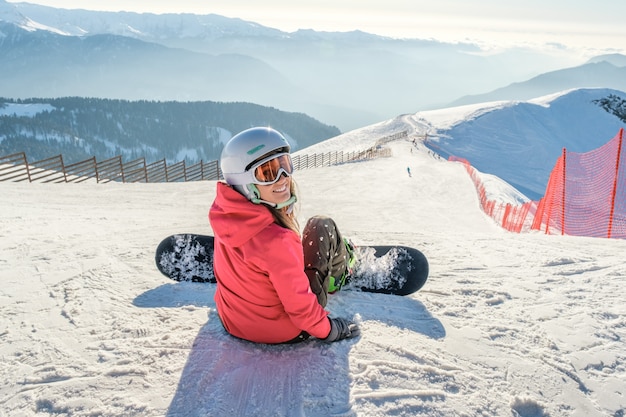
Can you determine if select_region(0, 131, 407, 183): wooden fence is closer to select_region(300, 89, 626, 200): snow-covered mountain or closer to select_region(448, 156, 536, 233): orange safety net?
select_region(448, 156, 536, 233): orange safety net

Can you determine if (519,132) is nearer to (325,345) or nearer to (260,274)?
(325,345)

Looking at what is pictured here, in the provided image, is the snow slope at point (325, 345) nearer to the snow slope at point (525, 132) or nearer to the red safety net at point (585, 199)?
the red safety net at point (585, 199)

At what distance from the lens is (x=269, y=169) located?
258cm

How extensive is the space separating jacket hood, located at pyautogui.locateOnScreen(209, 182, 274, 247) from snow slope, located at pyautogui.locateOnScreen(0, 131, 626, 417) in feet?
3.04

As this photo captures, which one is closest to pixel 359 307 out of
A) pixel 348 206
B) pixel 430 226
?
pixel 430 226

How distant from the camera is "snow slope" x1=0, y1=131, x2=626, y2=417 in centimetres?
237

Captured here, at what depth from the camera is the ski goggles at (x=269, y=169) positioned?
255 cm

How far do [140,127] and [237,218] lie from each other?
16899 cm

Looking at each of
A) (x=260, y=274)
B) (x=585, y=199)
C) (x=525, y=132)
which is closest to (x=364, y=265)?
(x=260, y=274)

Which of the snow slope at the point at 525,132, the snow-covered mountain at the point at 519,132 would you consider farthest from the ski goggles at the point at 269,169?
the snow slope at the point at 525,132

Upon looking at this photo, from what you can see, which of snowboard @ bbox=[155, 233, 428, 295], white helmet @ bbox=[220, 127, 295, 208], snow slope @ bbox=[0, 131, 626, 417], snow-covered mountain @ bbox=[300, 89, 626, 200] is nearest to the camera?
snow slope @ bbox=[0, 131, 626, 417]

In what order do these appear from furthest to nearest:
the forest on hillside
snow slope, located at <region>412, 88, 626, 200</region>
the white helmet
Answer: the forest on hillside
snow slope, located at <region>412, 88, 626, 200</region>
the white helmet

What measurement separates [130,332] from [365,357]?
5.79 feet

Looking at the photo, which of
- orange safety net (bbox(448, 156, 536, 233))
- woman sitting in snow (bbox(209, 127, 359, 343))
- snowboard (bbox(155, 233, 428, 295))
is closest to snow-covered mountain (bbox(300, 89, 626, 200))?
orange safety net (bbox(448, 156, 536, 233))
